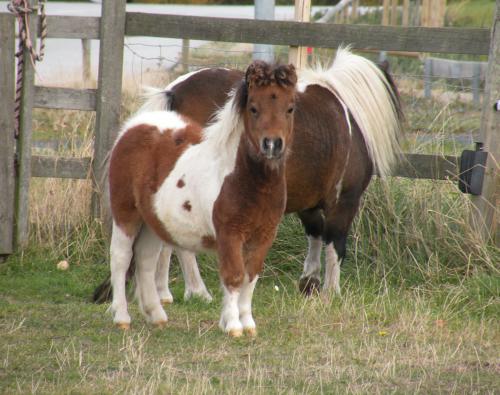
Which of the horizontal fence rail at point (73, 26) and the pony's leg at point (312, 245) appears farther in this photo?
the horizontal fence rail at point (73, 26)

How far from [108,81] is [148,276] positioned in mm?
2239

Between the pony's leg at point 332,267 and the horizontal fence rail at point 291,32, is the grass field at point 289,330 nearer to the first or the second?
the pony's leg at point 332,267

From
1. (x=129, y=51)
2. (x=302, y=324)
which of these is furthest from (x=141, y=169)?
(x=129, y=51)

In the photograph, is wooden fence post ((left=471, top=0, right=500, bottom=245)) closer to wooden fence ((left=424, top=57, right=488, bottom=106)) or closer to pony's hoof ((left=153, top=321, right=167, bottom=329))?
pony's hoof ((left=153, top=321, right=167, bottom=329))

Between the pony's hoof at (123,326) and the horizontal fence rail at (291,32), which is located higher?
the horizontal fence rail at (291,32)

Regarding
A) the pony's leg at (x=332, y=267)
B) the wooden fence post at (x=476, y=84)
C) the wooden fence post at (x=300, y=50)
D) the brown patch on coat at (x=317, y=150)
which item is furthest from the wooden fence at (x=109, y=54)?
the wooden fence post at (x=476, y=84)

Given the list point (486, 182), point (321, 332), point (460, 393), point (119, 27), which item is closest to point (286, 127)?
point (321, 332)

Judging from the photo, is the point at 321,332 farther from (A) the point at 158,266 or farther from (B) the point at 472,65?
(B) the point at 472,65

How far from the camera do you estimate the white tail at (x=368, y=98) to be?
21.9 ft

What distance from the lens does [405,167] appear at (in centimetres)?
715

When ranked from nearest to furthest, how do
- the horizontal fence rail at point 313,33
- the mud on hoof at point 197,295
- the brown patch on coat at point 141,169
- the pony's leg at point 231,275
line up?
1. the pony's leg at point 231,275
2. the brown patch on coat at point 141,169
3. the mud on hoof at point 197,295
4. the horizontal fence rail at point 313,33

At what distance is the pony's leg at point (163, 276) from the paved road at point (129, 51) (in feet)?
5.77

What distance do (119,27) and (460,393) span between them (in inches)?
168

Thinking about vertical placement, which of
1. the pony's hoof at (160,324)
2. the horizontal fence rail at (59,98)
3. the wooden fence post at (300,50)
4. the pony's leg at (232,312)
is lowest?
the pony's hoof at (160,324)
